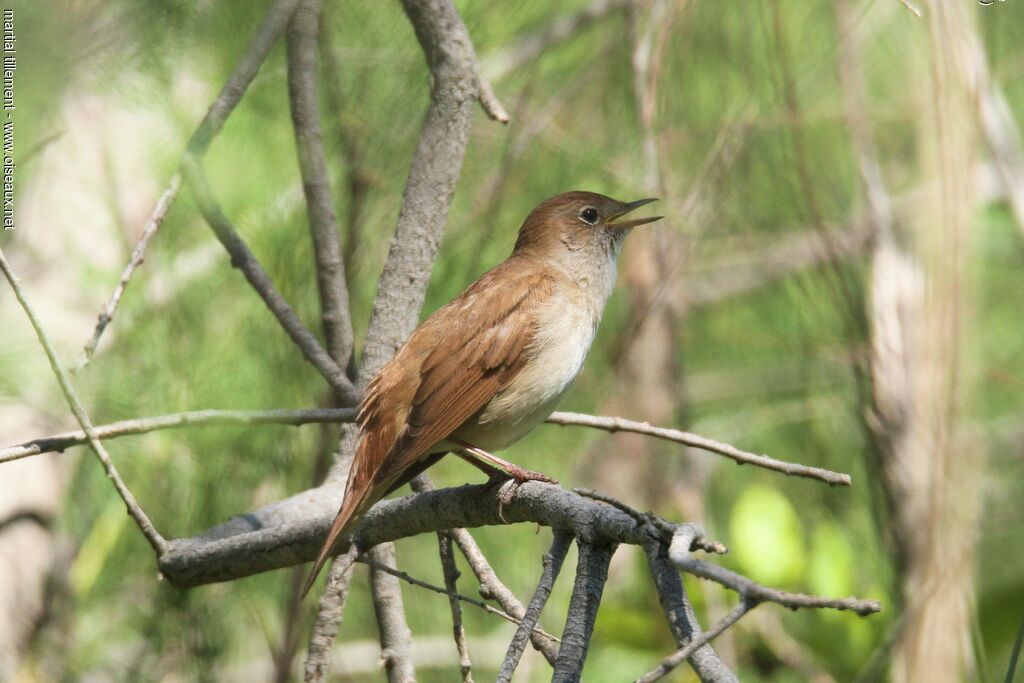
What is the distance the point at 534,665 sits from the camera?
4.84 m

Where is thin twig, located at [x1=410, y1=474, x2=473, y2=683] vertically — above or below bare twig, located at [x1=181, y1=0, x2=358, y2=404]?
below

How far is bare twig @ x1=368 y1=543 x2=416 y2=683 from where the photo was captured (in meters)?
2.79

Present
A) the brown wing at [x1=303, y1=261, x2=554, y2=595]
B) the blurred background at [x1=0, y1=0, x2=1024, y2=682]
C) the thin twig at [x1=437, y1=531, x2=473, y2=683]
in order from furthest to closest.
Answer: the blurred background at [x1=0, y1=0, x2=1024, y2=682] < the brown wing at [x1=303, y1=261, x2=554, y2=595] < the thin twig at [x1=437, y1=531, x2=473, y2=683]

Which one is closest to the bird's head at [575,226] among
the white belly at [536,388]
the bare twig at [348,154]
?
the white belly at [536,388]

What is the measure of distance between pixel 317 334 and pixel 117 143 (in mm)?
1516

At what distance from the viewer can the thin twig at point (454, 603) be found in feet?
7.64

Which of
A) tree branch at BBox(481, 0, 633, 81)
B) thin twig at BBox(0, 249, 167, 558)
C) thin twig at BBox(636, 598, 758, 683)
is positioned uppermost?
tree branch at BBox(481, 0, 633, 81)

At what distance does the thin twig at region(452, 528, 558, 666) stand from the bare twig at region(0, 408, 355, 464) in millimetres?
492

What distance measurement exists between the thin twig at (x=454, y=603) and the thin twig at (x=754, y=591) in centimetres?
98

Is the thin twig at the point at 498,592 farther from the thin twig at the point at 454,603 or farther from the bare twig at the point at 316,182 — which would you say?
the bare twig at the point at 316,182

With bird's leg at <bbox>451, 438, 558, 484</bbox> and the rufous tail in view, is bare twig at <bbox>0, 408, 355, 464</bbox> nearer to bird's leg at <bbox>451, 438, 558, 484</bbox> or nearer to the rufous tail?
the rufous tail

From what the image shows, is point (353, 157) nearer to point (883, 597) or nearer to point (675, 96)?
point (675, 96)

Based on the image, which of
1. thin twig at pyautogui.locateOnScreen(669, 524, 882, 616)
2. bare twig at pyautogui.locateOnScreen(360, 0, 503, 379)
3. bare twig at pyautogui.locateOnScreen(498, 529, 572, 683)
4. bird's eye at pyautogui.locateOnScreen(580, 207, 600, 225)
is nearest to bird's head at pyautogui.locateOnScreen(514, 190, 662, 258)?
bird's eye at pyautogui.locateOnScreen(580, 207, 600, 225)

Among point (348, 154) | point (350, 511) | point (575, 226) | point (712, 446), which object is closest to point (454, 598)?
point (350, 511)
